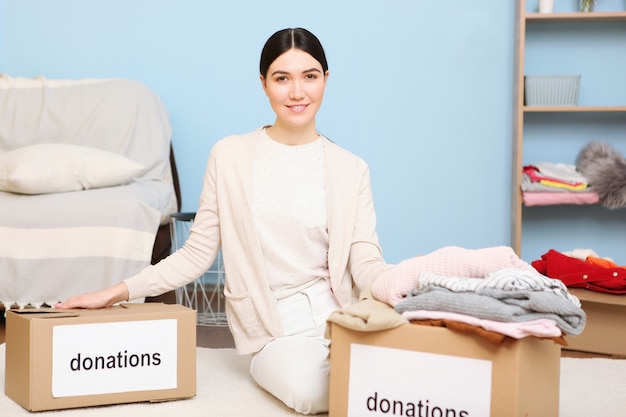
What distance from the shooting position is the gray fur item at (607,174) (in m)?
3.15

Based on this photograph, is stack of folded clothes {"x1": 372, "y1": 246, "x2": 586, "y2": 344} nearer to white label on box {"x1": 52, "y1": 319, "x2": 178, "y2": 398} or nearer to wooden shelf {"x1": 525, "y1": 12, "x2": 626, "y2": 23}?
white label on box {"x1": 52, "y1": 319, "x2": 178, "y2": 398}

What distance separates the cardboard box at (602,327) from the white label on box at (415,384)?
1158 mm

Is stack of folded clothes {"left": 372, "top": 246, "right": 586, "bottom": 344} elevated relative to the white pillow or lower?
lower

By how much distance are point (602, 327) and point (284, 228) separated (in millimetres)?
1127

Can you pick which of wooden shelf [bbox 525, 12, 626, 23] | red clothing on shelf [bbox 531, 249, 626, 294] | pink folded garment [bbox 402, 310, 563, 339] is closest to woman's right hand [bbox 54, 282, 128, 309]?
pink folded garment [bbox 402, 310, 563, 339]

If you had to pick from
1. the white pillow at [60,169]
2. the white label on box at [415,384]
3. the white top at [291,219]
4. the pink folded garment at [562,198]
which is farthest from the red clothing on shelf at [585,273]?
the white pillow at [60,169]

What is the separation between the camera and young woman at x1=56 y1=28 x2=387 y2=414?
1.82m

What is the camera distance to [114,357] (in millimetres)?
1635

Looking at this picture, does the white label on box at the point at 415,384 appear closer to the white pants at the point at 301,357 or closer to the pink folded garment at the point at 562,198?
the white pants at the point at 301,357

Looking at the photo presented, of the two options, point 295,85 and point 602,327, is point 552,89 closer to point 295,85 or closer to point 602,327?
point 602,327

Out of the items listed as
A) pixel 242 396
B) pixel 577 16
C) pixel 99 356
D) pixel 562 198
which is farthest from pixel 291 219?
pixel 577 16

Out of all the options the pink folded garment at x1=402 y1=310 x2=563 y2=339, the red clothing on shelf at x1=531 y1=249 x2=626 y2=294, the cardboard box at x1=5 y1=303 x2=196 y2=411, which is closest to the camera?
the pink folded garment at x1=402 y1=310 x2=563 y2=339

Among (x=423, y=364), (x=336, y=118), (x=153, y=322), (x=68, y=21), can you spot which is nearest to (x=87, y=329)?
(x=153, y=322)

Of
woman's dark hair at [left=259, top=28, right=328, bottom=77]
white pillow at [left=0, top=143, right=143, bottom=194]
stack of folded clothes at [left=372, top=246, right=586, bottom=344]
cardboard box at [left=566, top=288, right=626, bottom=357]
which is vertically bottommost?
cardboard box at [left=566, top=288, right=626, bottom=357]
